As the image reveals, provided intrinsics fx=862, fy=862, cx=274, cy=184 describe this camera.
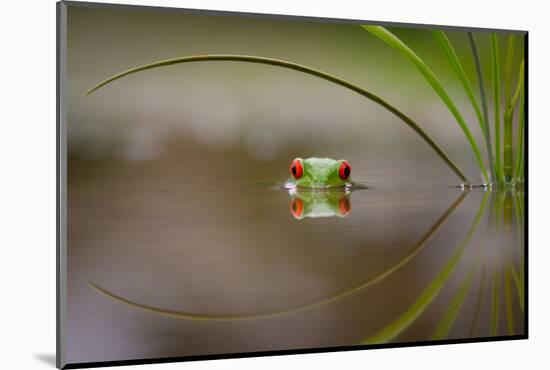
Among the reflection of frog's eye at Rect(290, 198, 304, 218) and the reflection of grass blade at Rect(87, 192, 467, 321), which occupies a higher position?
the reflection of frog's eye at Rect(290, 198, 304, 218)

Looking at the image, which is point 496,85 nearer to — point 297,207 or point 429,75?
point 429,75

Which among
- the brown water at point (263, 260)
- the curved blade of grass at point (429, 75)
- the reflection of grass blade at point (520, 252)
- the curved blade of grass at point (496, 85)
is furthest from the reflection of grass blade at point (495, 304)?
the curved blade of grass at point (496, 85)

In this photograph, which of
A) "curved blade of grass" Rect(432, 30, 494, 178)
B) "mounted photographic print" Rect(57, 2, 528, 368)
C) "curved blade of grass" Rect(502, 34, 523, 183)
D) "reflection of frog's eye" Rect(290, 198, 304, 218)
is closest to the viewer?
"mounted photographic print" Rect(57, 2, 528, 368)

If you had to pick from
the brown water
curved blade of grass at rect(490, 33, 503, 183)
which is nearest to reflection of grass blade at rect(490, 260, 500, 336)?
the brown water

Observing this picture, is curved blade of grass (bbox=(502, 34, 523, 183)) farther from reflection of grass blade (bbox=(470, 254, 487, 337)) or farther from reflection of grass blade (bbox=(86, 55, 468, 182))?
reflection of grass blade (bbox=(470, 254, 487, 337))

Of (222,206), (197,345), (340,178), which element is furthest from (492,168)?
(197,345)

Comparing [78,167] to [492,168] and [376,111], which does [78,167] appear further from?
[492,168]

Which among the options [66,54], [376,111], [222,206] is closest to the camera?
[66,54]

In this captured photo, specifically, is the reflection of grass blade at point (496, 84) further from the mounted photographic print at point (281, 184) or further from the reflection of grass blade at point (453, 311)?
the reflection of grass blade at point (453, 311)
